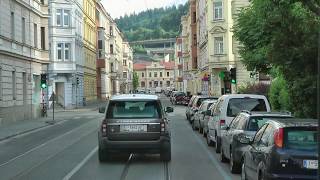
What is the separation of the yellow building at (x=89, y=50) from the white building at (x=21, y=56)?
102ft

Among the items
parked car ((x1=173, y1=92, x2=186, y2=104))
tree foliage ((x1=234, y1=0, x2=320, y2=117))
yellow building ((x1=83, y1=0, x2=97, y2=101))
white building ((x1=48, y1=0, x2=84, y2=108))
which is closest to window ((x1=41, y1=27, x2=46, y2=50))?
white building ((x1=48, y1=0, x2=84, y2=108))

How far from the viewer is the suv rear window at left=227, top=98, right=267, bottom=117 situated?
60.8 ft

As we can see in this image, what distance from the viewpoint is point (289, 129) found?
9.70 metres

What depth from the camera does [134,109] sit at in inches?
635

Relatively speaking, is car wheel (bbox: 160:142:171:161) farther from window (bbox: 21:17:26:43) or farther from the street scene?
window (bbox: 21:17:26:43)

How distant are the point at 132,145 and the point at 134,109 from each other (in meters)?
0.97

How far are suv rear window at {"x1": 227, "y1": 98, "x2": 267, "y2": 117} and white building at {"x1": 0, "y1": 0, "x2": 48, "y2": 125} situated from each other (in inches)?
826

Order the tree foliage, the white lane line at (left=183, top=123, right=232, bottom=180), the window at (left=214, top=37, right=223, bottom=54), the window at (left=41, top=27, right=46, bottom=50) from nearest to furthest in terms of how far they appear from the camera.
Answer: the white lane line at (left=183, top=123, right=232, bottom=180) → the tree foliage → the window at (left=41, top=27, right=46, bottom=50) → the window at (left=214, top=37, right=223, bottom=54)

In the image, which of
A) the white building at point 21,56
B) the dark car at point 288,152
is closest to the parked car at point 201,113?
the white building at point 21,56

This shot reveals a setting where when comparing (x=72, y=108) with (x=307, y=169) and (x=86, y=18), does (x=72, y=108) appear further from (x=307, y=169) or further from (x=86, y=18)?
Answer: (x=307, y=169)

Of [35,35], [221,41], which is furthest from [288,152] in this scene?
[221,41]

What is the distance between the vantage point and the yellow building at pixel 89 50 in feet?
271

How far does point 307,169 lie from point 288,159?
12.3 inches

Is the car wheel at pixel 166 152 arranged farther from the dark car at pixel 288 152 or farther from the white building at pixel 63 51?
the white building at pixel 63 51
